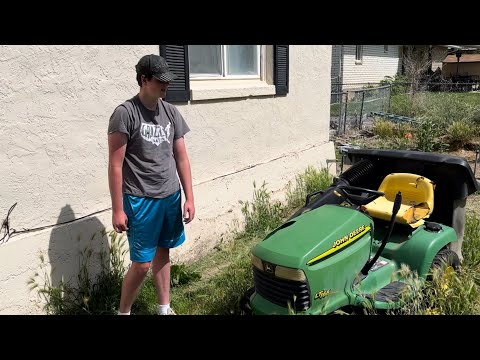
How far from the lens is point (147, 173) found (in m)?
2.73

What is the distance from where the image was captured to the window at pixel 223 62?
14.9 feet

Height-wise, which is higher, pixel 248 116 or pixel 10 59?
pixel 10 59

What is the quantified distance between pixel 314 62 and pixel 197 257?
359 centimetres

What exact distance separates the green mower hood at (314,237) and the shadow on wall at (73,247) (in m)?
1.48

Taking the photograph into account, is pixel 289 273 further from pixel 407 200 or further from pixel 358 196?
pixel 407 200

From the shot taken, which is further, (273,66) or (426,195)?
(273,66)

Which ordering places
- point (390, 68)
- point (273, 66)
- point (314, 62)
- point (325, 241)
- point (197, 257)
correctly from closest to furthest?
point (325, 241), point (197, 257), point (273, 66), point (314, 62), point (390, 68)

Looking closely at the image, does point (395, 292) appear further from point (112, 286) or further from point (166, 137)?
point (112, 286)

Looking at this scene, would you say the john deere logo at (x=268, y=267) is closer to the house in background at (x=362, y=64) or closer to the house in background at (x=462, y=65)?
the house in background at (x=362, y=64)

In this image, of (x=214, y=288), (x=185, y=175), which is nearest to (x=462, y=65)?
(x=214, y=288)

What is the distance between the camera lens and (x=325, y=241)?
247 cm

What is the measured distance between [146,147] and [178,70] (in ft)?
5.17

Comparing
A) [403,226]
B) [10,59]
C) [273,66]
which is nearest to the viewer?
[10,59]

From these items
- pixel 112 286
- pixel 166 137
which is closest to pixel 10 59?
pixel 166 137
